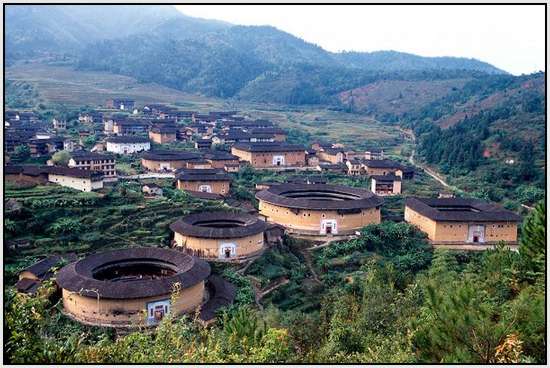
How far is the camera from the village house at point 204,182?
4356 cm

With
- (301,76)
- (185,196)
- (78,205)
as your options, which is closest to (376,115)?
→ (301,76)

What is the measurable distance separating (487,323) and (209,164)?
139ft

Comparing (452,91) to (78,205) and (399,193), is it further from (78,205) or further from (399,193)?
(78,205)

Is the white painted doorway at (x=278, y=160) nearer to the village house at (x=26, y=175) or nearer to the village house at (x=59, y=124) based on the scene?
the village house at (x=26, y=175)

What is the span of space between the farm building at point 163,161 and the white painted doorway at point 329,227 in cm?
2005

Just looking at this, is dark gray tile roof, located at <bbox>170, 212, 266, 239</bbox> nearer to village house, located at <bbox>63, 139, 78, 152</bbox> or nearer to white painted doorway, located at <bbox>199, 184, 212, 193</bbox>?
white painted doorway, located at <bbox>199, 184, 212, 193</bbox>

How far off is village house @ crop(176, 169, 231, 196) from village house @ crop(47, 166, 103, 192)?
23.8 feet

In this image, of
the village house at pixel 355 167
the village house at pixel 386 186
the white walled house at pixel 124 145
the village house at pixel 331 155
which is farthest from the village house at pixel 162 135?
the village house at pixel 386 186

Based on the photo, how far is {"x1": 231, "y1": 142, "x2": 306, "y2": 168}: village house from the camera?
59000 mm

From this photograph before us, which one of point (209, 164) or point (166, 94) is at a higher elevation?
point (166, 94)

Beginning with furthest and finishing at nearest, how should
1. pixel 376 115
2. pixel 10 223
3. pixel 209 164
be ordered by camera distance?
pixel 376 115, pixel 209 164, pixel 10 223

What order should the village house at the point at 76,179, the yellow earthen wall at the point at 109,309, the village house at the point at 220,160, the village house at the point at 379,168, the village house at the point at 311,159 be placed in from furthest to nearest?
the village house at the point at 311,159 → the village house at the point at 379,168 → the village house at the point at 220,160 → the village house at the point at 76,179 → the yellow earthen wall at the point at 109,309

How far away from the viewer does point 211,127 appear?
76562 mm

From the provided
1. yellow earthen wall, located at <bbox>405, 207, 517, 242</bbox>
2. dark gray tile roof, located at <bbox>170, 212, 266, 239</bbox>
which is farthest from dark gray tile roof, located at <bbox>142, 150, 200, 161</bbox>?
yellow earthen wall, located at <bbox>405, 207, 517, 242</bbox>
